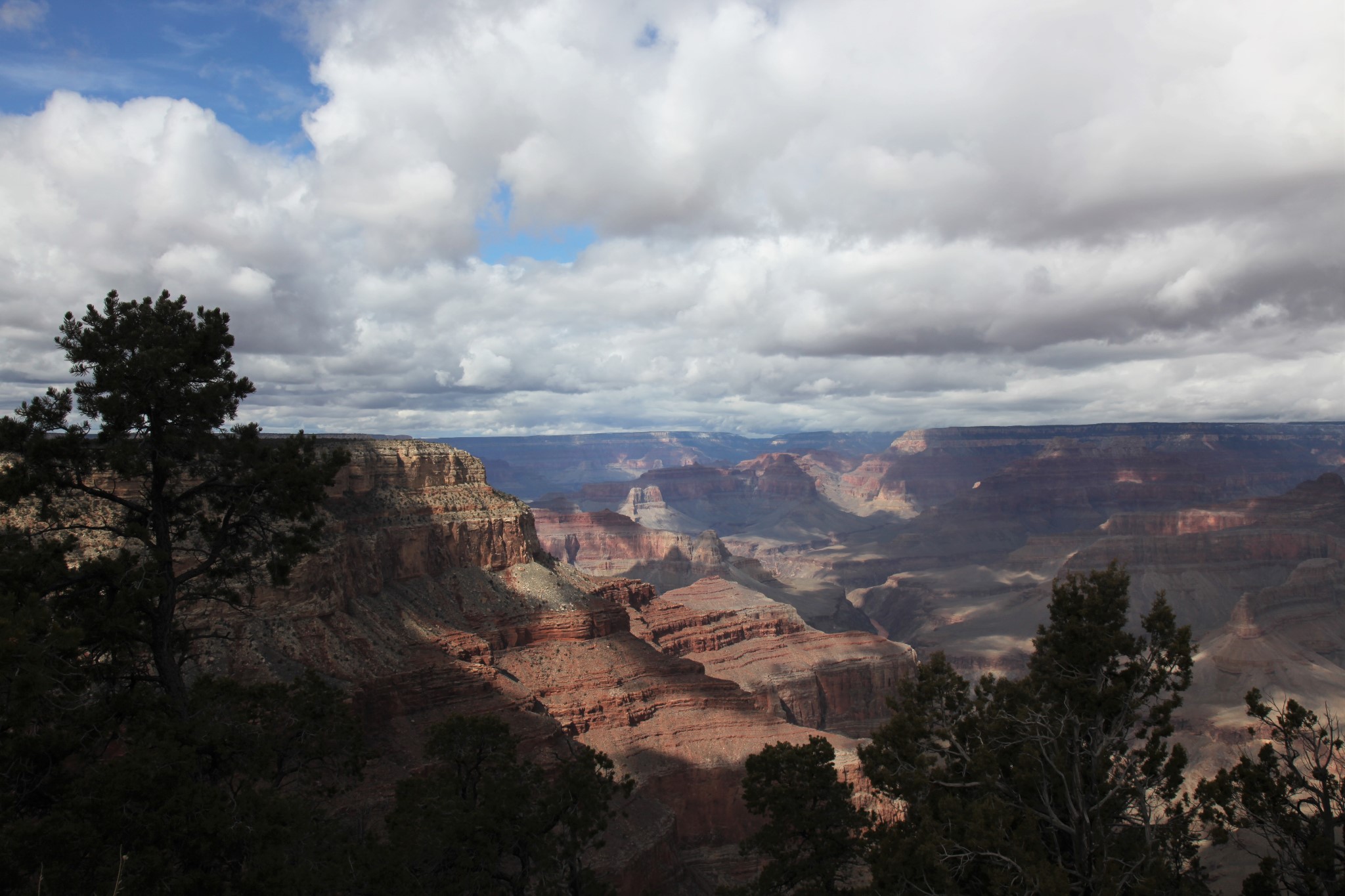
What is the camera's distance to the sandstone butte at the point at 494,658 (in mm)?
41812

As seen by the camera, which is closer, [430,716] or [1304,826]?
[1304,826]

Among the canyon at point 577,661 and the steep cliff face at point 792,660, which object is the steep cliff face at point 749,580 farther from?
the steep cliff face at point 792,660

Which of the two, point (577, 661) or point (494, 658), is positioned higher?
point (494, 658)

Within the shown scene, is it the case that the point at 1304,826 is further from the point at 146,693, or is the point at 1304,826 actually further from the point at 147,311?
the point at 147,311

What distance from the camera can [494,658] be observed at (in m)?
54.2

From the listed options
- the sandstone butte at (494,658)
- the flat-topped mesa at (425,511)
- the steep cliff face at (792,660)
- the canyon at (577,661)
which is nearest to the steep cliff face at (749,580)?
the canyon at (577,661)

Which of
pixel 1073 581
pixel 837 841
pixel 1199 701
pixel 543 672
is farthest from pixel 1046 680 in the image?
pixel 1199 701

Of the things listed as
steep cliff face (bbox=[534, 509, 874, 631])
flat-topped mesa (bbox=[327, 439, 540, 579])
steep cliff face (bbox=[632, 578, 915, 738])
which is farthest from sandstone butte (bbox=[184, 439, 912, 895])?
steep cliff face (bbox=[534, 509, 874, 631])

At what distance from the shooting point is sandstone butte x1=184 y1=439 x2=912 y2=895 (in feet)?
137

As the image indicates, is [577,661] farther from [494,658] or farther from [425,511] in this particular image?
[425,511]

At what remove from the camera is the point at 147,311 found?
55.6 feet

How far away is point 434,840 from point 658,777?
28311mm

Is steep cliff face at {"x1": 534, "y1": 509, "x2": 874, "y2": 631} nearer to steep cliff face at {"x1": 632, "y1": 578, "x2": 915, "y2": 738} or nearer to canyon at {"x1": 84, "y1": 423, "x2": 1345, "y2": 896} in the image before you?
canyon at {"x1": 84, "y1": 423, "x2": 1345, "y2": 896}

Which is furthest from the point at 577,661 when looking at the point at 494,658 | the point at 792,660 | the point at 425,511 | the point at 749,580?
the point at 749,580
